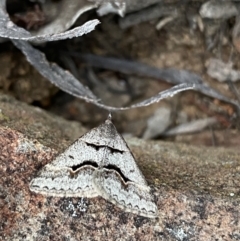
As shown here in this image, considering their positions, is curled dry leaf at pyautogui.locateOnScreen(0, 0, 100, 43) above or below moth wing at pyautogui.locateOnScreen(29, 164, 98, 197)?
above

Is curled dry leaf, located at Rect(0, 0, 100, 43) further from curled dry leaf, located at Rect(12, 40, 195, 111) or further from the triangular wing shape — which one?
the triangular wing shape

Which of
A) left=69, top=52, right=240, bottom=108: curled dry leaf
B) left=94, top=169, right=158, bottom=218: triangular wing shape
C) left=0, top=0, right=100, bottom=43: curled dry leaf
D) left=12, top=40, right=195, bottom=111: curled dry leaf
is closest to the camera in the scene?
left=94, top=169, right=158, bottom=218: triangular wing shape

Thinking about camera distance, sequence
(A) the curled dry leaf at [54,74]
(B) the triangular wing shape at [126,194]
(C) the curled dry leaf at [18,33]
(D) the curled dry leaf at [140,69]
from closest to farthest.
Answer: (B) the triangular wing shape at [126,194] → (C) the curled dry leaf at [18,33] → (A) the curled dry leaf at [54,74] → (D) the curled dry leaf at [140,69]

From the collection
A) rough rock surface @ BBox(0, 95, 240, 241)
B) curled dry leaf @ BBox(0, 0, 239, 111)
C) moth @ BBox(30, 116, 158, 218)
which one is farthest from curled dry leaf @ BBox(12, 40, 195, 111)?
rough rock surface @ BBox(0, 95, 240, 241)

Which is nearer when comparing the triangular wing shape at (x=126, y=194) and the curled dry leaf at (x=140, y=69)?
the triangular wing shape at (x=126, y=194)

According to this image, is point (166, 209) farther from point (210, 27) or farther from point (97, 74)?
point (97, 74)

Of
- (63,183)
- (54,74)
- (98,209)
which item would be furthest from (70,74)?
(98,209)

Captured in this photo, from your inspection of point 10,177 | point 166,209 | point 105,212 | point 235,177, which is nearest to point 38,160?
point 10,177

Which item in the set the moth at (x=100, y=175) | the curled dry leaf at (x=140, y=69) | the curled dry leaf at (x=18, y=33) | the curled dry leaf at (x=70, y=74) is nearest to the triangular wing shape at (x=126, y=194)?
the moth at (x=100, y=175)

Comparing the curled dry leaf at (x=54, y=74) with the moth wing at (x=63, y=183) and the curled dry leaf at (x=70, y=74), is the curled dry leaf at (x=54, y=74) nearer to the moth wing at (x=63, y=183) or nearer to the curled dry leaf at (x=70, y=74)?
the curled dry leaf at (x=70, y=74)

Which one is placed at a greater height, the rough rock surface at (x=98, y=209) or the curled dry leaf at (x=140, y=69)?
the rough rock surface at (x=98, y=209)
